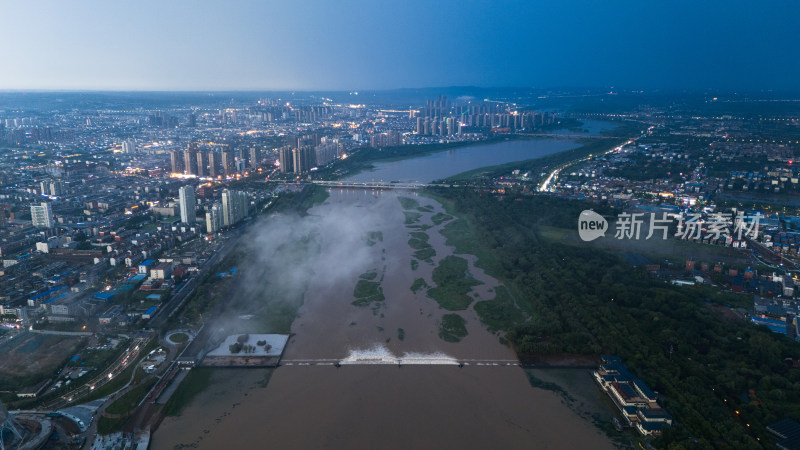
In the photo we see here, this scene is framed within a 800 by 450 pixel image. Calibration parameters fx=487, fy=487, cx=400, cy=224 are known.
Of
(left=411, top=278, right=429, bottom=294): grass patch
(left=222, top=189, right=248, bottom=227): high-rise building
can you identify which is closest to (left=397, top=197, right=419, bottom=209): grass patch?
(left=222, top=189, right=248, bottom=227): high-rise building

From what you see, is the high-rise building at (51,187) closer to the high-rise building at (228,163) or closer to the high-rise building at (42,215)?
the high-rise building at (42,215)

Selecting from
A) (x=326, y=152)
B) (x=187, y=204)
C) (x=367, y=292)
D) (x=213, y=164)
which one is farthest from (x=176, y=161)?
(x=367, y=292)

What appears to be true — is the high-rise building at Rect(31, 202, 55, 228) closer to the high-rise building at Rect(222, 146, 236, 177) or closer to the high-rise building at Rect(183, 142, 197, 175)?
the high-rise building at Rect(183, 142, 197, 175)

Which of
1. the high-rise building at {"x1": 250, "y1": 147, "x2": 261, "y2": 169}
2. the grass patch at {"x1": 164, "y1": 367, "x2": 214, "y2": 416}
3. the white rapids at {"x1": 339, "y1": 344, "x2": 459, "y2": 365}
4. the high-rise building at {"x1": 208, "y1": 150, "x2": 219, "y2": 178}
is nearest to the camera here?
the grass patch at {"x1": 164, "y1": 367, "x2": 214, "y2": 416}

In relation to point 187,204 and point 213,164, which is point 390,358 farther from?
point 213,164

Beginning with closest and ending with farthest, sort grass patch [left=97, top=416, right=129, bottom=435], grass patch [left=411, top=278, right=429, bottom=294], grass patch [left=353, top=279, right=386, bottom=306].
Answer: grass patch [left=97, top=416, right=129, bottom=435] → grass patch [left=353, top=279, right=386, bottom=306] → grass patch [left=411, top=278, right=429, bottom=294]

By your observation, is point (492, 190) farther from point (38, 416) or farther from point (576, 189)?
point (38, 416)
